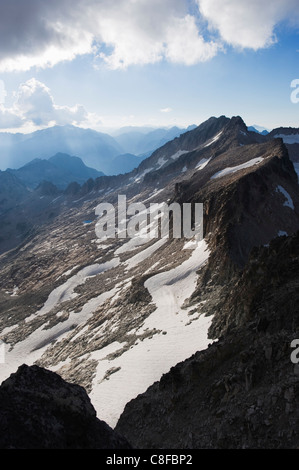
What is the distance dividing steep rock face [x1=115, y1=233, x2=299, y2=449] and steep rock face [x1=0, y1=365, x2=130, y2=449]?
3.44 m

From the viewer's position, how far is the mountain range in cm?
1166

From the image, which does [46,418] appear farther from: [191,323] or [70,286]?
[70,286]

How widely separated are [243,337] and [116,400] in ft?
32.3

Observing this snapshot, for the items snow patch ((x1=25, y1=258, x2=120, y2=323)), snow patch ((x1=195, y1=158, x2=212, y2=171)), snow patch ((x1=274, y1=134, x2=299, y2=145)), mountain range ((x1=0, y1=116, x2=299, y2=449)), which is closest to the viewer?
mountain range ((x1=0, y1=116, x2=299, y2=449))

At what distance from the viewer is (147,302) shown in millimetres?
33250

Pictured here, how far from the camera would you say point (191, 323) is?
2461cm

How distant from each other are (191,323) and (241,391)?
12785 millimetres

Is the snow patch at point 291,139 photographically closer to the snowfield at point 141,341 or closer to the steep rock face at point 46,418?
the snowfield at point 141,341

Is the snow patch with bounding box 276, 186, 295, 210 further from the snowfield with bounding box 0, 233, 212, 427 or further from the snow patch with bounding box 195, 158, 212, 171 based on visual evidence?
the snow patch with bounding box 195, 158, 212, 171

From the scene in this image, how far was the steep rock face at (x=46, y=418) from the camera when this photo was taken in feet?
28.8

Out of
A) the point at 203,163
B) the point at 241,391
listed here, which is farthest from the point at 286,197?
the point at 203,163

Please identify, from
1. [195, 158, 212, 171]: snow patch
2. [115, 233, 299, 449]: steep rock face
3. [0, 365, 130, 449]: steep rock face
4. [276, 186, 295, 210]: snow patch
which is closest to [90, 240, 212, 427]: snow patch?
[115, 233, 299, 449]: steep rock face

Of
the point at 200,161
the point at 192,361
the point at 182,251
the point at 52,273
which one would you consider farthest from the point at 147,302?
the point at 200,161

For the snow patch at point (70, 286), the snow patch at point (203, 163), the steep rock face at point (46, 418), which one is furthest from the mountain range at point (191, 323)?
the snow patch at point (203, 163)
